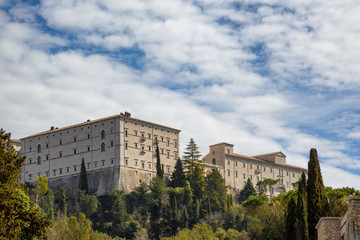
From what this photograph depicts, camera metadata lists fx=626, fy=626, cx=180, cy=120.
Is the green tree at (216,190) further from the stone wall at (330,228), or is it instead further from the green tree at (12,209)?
the stone wall at (330,228)

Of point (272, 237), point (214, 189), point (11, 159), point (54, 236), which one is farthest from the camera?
point (214, 189)

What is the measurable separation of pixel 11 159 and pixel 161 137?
219 ft

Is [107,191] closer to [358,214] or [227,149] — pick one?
[227,149]

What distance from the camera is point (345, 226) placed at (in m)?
11.4

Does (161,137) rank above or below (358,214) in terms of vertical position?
above

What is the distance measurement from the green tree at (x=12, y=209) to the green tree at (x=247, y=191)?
2806 inches

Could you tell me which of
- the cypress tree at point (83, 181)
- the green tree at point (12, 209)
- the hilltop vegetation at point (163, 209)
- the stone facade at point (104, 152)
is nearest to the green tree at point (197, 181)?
the hilltop vegetation at point (163, 209)

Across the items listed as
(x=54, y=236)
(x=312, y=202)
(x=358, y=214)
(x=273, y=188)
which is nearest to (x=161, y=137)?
(x=273, y=188)

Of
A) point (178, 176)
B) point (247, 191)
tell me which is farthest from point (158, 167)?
point (247, 191)

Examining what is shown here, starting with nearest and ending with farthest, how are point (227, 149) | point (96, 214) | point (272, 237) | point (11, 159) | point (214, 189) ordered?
point (11, 159), point (272, 237), point (96, 214), point (214, 189), point (227, 149)

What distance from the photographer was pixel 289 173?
346 feet

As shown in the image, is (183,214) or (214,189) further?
(214,189)

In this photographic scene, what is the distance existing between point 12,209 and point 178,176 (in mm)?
63495

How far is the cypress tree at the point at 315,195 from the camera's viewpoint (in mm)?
31859
